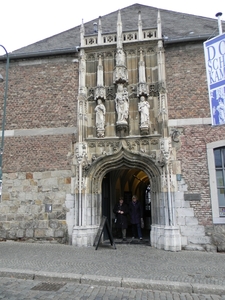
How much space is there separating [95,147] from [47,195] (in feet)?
8.33

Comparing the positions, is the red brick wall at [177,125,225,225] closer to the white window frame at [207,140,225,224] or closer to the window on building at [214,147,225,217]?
the white window frame at [207,140,225,224]

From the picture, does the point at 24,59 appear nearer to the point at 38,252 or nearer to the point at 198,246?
the point at 38,252

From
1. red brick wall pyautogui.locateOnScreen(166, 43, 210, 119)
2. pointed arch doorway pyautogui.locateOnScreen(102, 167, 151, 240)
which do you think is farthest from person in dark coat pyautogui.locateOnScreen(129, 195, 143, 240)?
red brick wall pyautogui.locateOnScreen(166, 43, 210, 119)

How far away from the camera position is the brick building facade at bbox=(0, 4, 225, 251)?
9094 millimetres

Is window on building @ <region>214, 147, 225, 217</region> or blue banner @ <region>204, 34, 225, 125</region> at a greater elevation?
blue banner @ <region>204, 34, 225, 125</region>

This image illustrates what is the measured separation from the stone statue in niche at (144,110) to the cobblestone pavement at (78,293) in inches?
235

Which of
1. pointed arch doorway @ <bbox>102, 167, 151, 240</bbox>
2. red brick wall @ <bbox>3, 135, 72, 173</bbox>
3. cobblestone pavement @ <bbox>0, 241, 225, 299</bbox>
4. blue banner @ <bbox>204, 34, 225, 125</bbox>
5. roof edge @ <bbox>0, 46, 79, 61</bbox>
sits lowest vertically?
cobblestone pavement @ <bbox>0, 241, 225, 299</bbox>

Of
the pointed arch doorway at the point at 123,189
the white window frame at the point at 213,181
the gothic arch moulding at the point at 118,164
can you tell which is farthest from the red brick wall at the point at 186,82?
the pointed arch doorway at the point at 123,189

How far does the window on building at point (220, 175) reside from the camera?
29.6 feet

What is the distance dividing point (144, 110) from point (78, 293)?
6.70m

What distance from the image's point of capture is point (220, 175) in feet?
30.3

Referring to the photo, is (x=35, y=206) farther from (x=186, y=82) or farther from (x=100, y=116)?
(x=186, y=82)

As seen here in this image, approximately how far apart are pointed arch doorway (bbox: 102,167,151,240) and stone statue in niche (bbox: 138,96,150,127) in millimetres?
1988

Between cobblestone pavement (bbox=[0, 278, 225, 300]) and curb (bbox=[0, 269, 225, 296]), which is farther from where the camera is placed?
curb (bbox=[0, 269, 225, 296])
